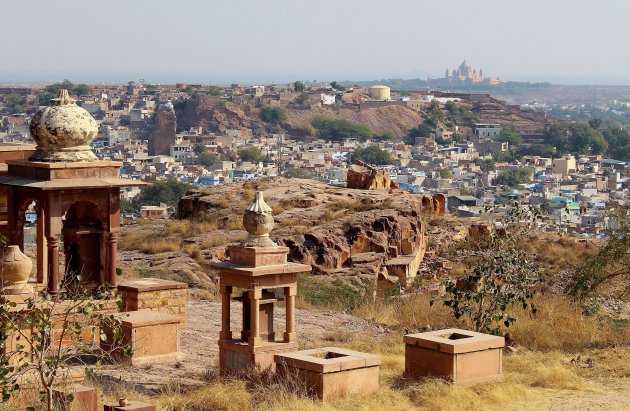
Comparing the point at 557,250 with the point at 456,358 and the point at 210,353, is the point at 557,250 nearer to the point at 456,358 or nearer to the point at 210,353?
the point at 210,353

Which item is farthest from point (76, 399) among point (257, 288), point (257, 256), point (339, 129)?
point (339, 129)

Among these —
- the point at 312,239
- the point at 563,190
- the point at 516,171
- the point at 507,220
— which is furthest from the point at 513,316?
the point at 516,171

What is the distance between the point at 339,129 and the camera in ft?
412

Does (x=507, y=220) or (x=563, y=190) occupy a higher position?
(x=507, y=220)

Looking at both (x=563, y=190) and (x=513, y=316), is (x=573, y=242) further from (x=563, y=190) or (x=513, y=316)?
(x=563, y=190)

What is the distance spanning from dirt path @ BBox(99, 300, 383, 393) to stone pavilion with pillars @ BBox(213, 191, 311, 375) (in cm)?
32

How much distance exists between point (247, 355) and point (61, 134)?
2570 mm

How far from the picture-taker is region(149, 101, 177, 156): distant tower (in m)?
116

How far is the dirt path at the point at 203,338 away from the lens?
29.7 feet

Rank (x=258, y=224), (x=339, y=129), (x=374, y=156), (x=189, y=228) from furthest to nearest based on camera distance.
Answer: (x=339, y=129) < (x=374, y=156) < (x=189, y=228) < (x=258, y=224)

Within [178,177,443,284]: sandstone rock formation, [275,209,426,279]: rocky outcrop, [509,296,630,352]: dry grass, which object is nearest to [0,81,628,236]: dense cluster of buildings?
[178,177,443,284]: sandstone rock formation

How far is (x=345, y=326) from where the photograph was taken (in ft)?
38.2

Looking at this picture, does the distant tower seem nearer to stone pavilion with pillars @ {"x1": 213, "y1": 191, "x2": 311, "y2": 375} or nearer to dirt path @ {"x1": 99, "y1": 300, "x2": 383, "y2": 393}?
dirt path @ {"x1": 99, "y1": 300, "x2": 383, "y2": 393}

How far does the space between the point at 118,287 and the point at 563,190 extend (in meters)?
73.5
